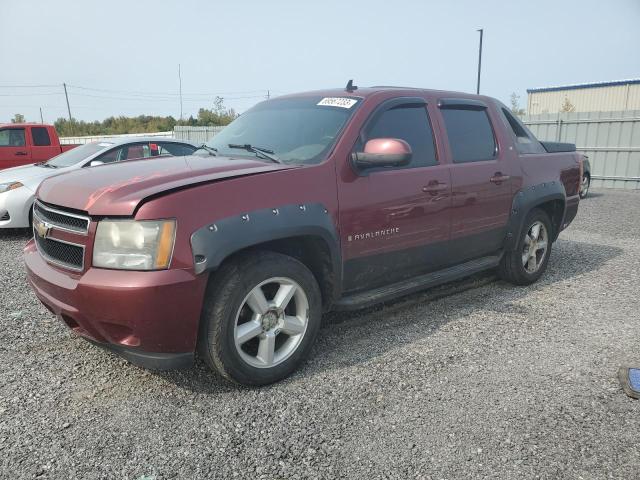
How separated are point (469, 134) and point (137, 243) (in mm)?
3011

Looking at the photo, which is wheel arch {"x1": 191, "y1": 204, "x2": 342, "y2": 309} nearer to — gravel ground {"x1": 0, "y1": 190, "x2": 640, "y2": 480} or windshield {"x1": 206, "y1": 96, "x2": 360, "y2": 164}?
windshield {"x1": 206, "y1": 96, "x2": 360, "y2": 164}

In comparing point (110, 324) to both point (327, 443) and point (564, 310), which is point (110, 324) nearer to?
point (327, 443)

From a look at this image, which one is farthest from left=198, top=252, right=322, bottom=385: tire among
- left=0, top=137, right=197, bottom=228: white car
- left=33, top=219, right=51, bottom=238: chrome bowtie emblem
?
left=0, top=137, right=197, bottom=228: white car

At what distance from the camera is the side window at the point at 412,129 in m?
3.77

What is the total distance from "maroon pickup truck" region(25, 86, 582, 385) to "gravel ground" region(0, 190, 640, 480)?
13.8 inches

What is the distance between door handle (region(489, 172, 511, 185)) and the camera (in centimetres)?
448

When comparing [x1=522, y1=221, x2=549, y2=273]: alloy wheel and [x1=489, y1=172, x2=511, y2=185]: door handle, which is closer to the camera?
[x1=489, y1=172, x2=511, y2=185]: door handle

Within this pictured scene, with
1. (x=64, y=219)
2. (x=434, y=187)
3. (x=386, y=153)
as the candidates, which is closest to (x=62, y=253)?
(x=64, y=219)

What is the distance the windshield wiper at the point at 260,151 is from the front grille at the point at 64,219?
1.24 meters

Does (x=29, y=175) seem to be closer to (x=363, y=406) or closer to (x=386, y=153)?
(x=386, y=153)

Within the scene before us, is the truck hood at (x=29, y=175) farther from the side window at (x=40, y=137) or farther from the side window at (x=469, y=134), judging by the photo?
the side window at (x=469, y=134)

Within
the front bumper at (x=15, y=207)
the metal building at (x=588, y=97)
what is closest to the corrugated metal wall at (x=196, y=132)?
the front bumper at (x=15, y=207)

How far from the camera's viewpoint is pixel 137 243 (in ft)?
8.63

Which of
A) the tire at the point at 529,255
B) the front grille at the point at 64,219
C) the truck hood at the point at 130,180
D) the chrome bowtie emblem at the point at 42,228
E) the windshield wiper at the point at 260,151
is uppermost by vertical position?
the windshield wiper at the point at 260,151
